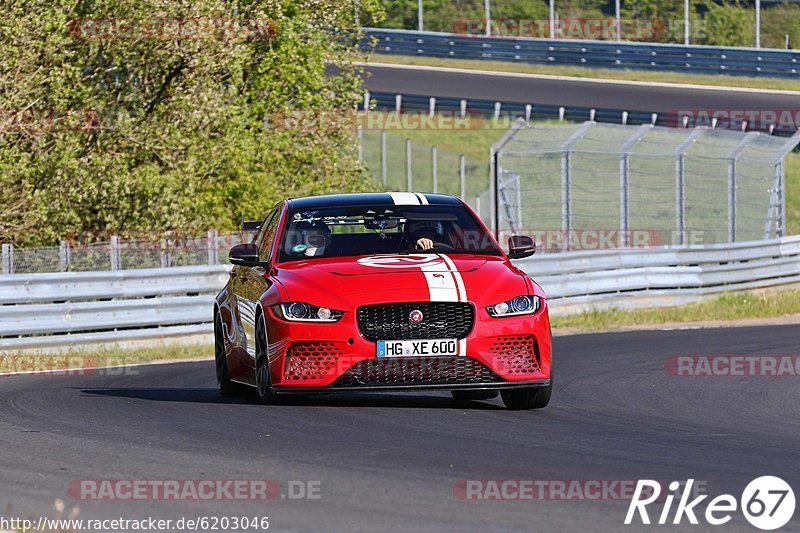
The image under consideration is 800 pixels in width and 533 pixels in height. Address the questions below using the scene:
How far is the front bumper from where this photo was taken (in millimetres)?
10133

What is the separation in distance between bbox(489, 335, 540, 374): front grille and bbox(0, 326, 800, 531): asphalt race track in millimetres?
330

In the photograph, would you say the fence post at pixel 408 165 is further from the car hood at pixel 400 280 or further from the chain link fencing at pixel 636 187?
the car hood at pixel 400 280

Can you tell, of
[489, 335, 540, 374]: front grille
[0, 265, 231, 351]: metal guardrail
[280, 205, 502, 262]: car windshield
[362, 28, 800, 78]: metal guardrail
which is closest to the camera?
[489, 335, 540, 374]: front grille

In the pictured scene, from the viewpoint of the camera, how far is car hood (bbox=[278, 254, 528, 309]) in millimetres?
10195

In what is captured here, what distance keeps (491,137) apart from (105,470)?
4207 cm

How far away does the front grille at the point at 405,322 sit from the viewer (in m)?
10.2

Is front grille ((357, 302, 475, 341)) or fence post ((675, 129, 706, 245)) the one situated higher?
front grille ((357, 302, 475, 341))

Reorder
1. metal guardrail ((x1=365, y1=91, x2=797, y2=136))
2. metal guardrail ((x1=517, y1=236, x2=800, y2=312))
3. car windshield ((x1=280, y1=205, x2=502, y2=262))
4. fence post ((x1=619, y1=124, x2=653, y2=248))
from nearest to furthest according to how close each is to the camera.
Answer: car windshield ((x1=280, y1=205, x2=502, y2=262)) < metal guardrail ((x1=517, y1=236, x2=800, y2=312)) < fence post ((x1=619, y1=124, x2=653, y2=248)) < metal guardrail ((x1=365, y1=91, x2=797, y2=136))

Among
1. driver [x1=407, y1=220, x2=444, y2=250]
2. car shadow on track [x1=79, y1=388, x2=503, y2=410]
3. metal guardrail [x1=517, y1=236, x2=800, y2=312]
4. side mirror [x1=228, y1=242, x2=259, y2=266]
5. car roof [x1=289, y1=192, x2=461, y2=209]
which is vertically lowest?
metal guardrail [x1=517, y1=236, x2=800, y2=312]

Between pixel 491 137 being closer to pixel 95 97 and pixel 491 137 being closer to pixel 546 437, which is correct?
pixel 95 97

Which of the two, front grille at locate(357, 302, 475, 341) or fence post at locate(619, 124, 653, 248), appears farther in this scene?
fence post at locate(619, 124, 653, 248)

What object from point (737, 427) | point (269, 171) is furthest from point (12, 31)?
point (737, 427)

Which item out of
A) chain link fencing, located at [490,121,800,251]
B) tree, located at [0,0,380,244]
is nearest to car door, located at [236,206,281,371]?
tree, located at [0,0,380,244]

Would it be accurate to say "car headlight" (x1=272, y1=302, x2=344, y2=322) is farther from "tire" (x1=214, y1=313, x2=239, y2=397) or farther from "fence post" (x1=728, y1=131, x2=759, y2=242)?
"fence post" (x1=728, y1=131, x2=759, y2=242)
